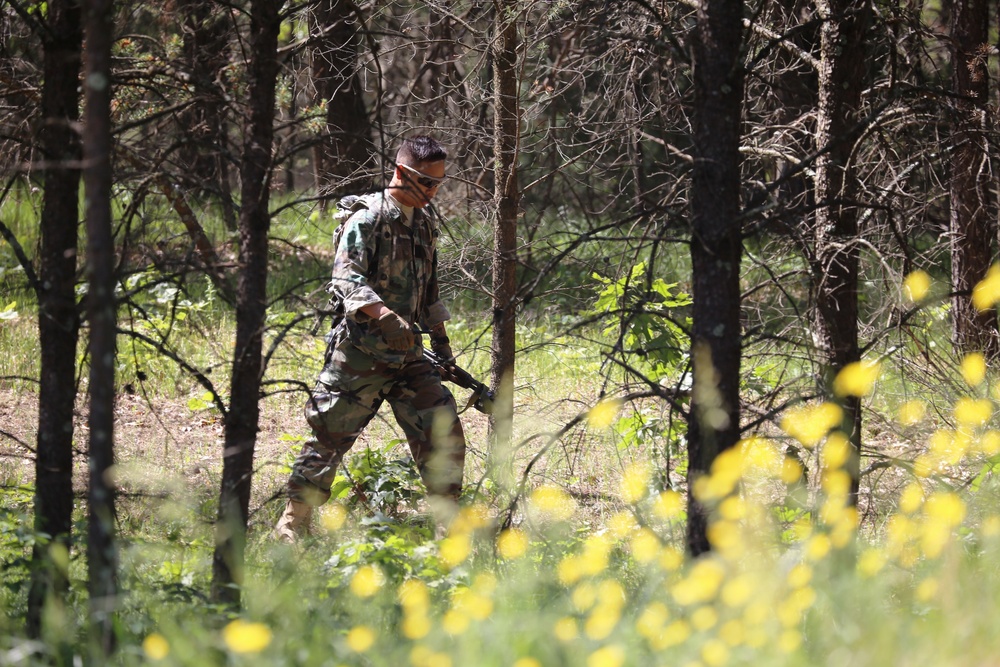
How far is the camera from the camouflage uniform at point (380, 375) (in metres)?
4.97

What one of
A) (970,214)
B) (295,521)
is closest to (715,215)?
(295,521)

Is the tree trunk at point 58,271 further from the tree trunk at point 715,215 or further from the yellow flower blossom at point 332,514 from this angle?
the tree trunk at point 715,215

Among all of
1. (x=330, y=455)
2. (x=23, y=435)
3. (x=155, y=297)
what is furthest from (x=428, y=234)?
(x=155, y=297)

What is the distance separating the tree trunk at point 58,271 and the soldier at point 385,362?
1403mm

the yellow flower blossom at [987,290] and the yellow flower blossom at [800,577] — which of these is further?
the yellow flower blossom at [987,290]

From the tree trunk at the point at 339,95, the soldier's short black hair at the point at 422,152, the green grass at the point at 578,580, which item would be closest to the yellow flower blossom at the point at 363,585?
the green grass at the point at 578,580

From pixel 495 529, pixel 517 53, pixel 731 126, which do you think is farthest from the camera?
pixel 517 53

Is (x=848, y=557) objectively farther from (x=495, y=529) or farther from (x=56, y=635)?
(x=56, y=635)

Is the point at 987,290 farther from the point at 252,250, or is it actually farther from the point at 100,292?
the point at 100,292

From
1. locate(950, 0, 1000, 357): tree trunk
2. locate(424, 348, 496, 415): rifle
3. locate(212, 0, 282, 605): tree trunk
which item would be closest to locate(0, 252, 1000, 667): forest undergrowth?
locate(212, 0, 282, 605): tree trunk

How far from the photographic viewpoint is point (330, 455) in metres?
5.13

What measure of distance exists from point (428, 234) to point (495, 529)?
5.38ft

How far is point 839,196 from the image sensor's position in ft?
15.1

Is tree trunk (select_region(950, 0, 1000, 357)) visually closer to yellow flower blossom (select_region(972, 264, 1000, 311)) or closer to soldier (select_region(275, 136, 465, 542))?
soldier (select_region(275, 136, 465, 542))
